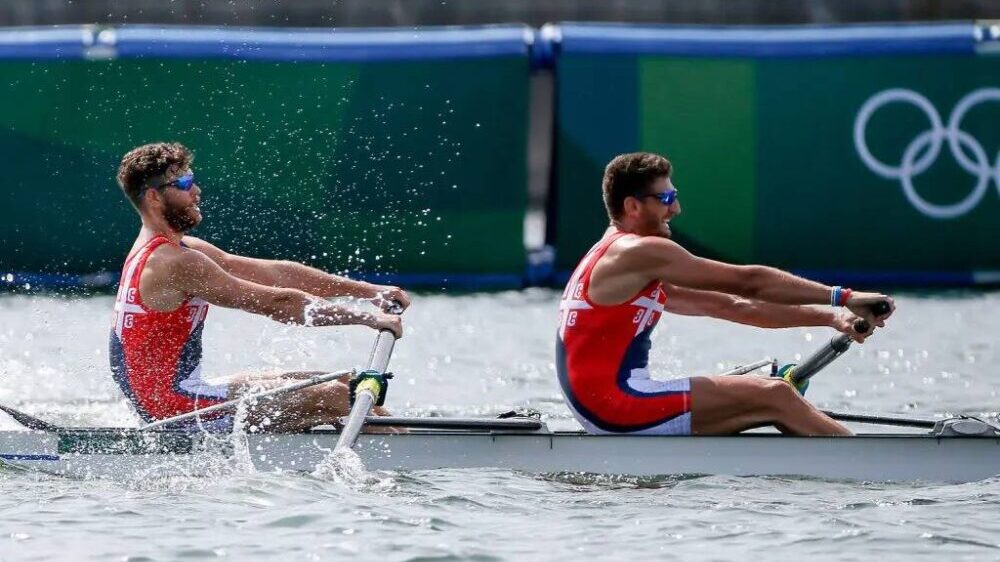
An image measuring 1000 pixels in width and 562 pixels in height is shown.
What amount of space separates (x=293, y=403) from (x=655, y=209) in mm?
1847

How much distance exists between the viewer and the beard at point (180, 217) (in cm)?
838

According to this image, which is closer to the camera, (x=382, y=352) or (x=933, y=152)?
(x=382, y=352)

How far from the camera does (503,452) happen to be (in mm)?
8211

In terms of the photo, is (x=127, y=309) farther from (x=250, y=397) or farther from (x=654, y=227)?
(x=654, y=227)

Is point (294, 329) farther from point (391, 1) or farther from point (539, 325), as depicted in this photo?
point (391, 1)

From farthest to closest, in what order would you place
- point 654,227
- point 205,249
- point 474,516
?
1. point 205,249
2. point 654,227
3. point 474,516

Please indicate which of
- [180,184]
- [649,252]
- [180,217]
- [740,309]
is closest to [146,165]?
[180,184]

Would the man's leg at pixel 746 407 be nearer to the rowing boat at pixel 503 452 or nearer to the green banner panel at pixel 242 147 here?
the rowing boat at pixel 503 452

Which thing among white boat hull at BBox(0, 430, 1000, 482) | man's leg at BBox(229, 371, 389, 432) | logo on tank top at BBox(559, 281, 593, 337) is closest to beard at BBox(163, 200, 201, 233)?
man's leg at BBox(229, 371, 389, 432)

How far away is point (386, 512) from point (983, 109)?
9269 millimetres

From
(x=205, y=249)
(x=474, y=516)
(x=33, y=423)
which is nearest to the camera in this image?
(x=474, y=516)

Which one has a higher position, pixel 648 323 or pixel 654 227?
pixel 654 227

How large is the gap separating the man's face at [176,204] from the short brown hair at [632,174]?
1.86 metres

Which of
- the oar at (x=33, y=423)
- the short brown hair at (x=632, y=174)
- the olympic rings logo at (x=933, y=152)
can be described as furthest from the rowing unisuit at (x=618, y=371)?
the olympic rings logo at (x=933, y=152)
